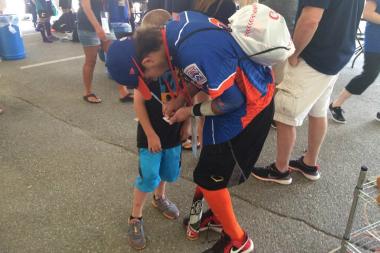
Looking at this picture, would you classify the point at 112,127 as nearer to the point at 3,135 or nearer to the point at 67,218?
the point at 3,135

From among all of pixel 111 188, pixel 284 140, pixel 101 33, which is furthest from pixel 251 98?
pixel 101 33

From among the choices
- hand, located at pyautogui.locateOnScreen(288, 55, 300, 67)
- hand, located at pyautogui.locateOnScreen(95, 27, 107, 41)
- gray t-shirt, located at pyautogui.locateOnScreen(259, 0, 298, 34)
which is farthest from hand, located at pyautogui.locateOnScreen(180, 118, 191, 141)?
hand, located at pyautogui.locateOnScreen(95, 27, 107, 41)

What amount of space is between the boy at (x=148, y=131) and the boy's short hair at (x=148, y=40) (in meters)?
0.07

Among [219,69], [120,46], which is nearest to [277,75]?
[219,69]

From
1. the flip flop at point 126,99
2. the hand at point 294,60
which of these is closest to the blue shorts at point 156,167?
the hand at point 294,60

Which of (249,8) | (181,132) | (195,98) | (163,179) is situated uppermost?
(249,8)

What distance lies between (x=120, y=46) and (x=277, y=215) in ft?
4.76

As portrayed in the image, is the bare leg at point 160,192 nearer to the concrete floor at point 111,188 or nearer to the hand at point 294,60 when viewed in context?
the concrete floor at point 111,188

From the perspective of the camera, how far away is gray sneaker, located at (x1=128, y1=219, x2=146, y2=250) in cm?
191

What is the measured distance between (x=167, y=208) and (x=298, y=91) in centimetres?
113

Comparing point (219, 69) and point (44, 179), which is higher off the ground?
point (219, 69)

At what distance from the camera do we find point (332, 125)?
11.4 ft

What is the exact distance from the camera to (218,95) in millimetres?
1298

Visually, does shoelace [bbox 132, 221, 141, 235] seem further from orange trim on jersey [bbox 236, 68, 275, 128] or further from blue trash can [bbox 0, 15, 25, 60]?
blue trash can [bbox 0, 15, 25, 60]
